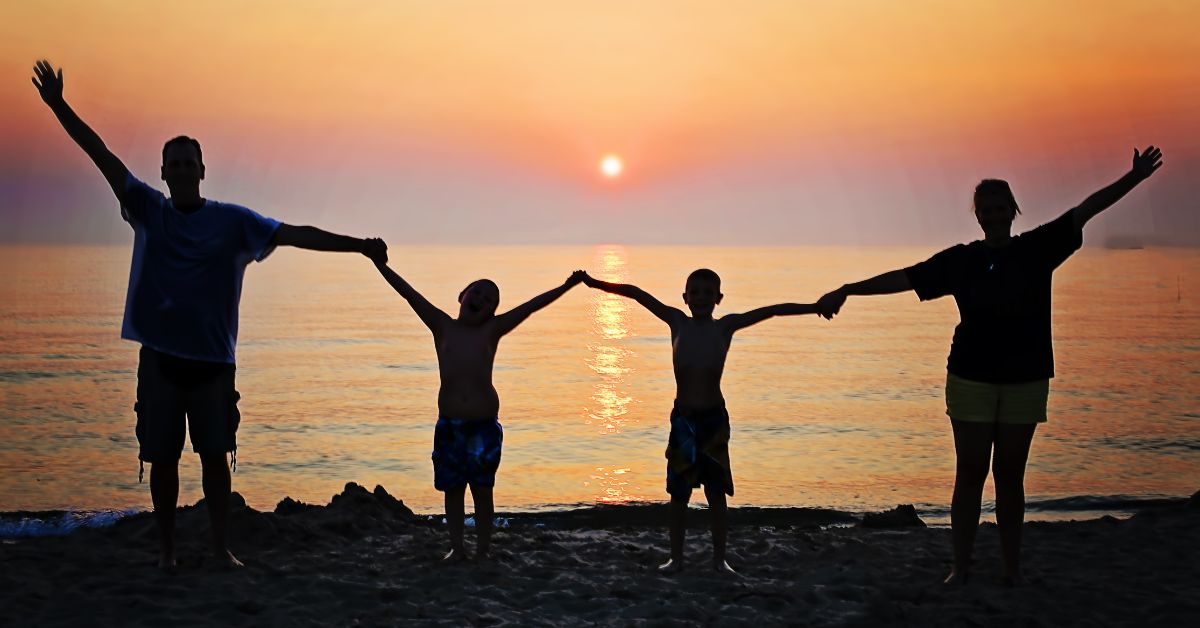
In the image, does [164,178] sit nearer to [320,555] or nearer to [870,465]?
[320,555]

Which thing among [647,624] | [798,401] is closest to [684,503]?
[647,624]

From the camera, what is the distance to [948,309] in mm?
46969

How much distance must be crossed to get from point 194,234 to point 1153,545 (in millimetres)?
6735

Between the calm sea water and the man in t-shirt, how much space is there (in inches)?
211

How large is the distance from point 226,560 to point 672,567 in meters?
2.79

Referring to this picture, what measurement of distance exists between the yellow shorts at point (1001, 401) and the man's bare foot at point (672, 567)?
201 centimetres

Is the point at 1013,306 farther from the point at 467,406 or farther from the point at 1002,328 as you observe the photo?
the point at 467,406

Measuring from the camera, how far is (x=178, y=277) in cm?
568

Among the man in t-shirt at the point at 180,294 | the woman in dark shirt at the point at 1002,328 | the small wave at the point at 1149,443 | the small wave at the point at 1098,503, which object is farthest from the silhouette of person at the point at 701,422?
the small wave at the point at 1149,443

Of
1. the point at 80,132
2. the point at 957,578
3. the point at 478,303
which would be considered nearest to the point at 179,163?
the point at 80,132

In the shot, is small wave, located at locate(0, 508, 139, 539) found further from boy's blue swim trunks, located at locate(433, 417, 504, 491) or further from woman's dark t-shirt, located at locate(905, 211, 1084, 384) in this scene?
woman's dark t-shirt, located at locate(905, 211, 1084, 384)

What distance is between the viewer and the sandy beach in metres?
5.38

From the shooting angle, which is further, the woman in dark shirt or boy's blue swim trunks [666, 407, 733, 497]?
boy's blue swim trunks [666, 407, 733, 497]

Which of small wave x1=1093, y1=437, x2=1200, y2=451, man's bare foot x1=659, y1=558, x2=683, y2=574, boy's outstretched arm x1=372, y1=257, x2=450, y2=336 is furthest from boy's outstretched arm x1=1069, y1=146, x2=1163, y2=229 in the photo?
small wave x1=1093, y1=437, x2=1200, y2=451
